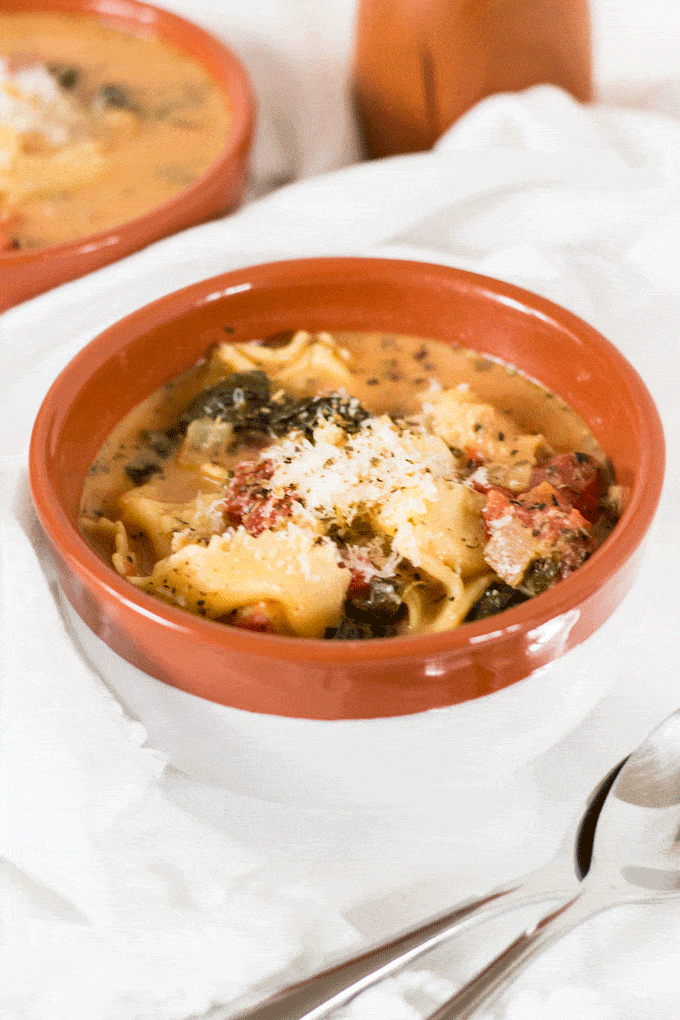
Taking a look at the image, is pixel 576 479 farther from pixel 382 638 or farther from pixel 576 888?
pixel 576 888

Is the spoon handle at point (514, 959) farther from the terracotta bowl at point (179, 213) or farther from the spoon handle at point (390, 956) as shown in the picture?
the terracotta bowl at point (179, 213)

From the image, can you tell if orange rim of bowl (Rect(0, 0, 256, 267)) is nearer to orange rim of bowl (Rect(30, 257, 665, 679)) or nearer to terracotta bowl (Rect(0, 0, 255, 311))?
terracotta bowl (Rect(0, 0, 255, 311))

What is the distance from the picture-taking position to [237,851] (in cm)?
189

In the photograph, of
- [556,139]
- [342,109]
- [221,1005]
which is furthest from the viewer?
[342,109]

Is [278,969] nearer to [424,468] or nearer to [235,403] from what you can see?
[424,468]

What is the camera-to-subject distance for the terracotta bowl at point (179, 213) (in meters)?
2.72

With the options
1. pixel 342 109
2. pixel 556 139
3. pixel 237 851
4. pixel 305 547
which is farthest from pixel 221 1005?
pixel 342 109

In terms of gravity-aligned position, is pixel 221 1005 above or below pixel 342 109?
below

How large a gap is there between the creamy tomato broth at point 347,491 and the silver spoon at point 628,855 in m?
0.38

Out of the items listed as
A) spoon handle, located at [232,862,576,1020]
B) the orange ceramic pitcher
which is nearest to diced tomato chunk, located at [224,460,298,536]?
spoon handle, located at [232,862,576,1020]

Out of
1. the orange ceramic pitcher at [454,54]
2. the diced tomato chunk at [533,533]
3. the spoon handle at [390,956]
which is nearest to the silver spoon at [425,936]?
the spoon handle at [390,956]

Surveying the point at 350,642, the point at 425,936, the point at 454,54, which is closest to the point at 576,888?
the point at 425,936

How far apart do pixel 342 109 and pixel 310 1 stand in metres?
0.44

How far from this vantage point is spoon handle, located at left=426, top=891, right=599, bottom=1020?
171 centimetres
